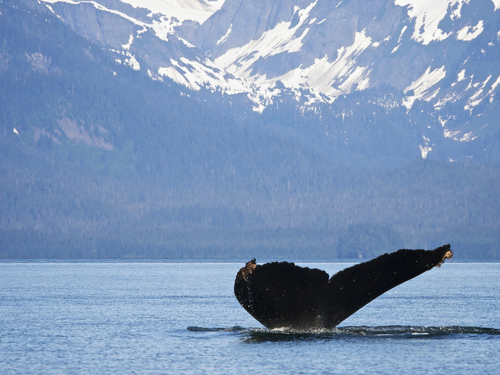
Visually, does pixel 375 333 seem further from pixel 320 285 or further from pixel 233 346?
pixel 320 285

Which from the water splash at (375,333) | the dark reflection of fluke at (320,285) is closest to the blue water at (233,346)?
the water splash at (375,333)

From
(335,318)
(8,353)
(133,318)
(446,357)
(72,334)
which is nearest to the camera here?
(335,318)

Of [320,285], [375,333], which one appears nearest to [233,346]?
[375,333]

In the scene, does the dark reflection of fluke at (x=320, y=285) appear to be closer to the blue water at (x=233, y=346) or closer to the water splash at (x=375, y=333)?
the blue water at (x=233, y=346)

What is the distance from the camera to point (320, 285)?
3055 cm

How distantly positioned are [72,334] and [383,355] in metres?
19.9

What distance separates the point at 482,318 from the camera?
202 ft

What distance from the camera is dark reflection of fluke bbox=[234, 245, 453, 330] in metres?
29.0

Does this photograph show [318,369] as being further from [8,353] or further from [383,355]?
[8,353]

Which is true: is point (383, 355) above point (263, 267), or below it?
below

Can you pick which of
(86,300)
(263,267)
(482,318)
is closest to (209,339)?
(263,267)

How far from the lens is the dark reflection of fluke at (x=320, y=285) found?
29047 mm

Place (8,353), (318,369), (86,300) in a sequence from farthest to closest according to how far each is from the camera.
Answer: (86,300) < (8,353) < (318,369)

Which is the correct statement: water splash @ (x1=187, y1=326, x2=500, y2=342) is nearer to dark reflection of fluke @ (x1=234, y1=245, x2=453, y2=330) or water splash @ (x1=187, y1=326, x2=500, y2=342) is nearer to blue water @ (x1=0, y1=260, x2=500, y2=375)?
blue water @ (x1=0, y1=260, x2=500, y2=375)
